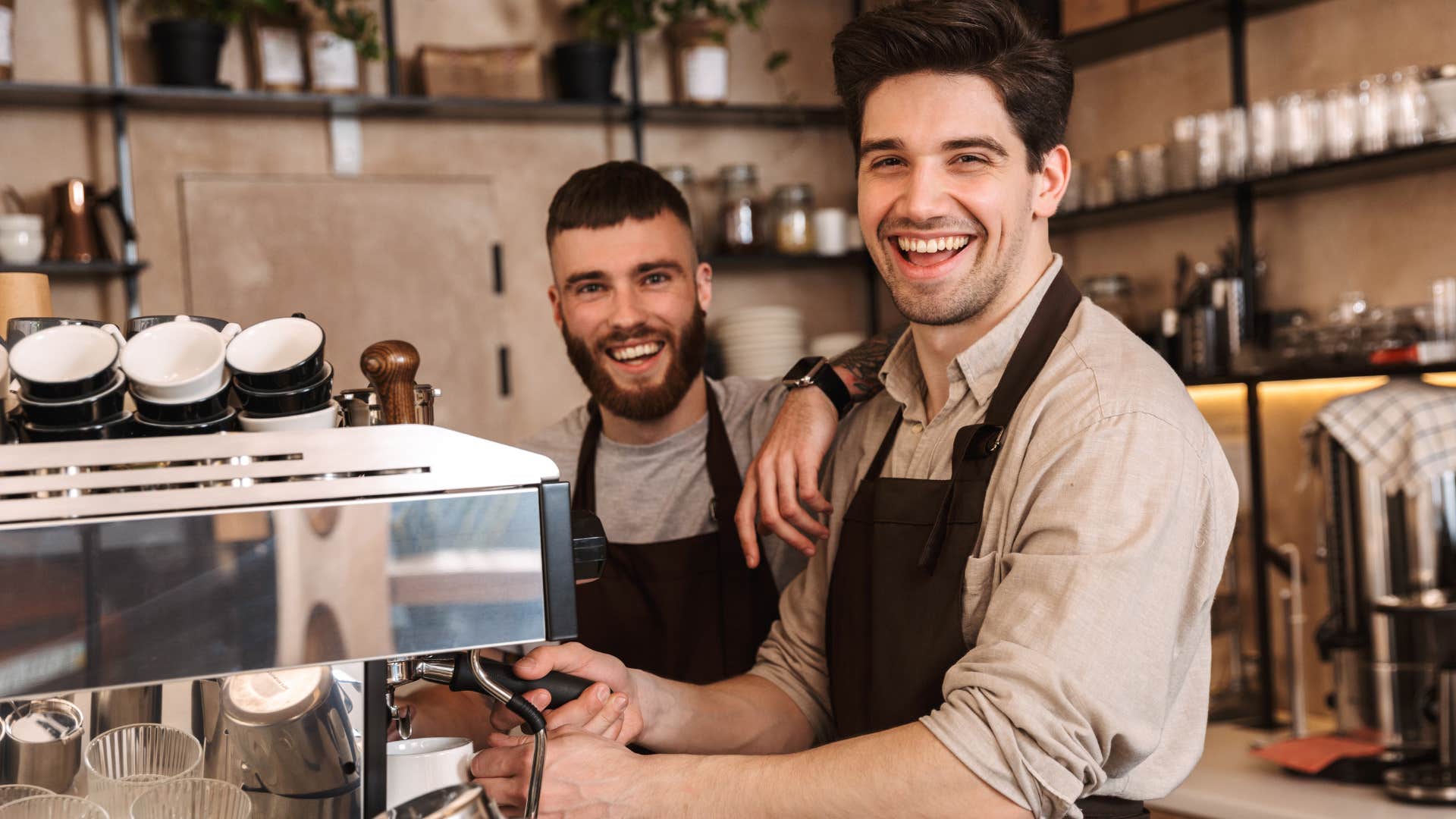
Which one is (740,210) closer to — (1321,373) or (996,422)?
(1321,373)

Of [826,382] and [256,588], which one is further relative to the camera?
[826,382]

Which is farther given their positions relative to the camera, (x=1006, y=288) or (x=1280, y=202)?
(x=1280, y=202)

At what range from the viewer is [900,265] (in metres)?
1.40

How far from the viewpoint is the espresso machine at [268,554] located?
81 centimetres

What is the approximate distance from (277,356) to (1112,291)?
2960 mm

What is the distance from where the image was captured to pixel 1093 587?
1110mm

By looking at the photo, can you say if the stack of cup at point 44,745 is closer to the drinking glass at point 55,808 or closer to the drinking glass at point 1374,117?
the drinking glass at point 55,808

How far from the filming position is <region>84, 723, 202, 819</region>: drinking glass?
3.18 ft

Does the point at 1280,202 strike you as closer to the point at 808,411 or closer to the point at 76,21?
the point at 808,411

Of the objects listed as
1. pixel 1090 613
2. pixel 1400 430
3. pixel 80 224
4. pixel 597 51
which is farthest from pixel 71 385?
pixel 597 51

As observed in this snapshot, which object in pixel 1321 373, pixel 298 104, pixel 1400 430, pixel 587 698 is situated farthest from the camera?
pixel 298 104

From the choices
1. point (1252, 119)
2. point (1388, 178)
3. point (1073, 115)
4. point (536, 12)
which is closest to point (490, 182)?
point (536, 12)

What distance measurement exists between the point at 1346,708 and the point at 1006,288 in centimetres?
159

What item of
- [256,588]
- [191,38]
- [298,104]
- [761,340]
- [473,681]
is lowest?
[473,681]
